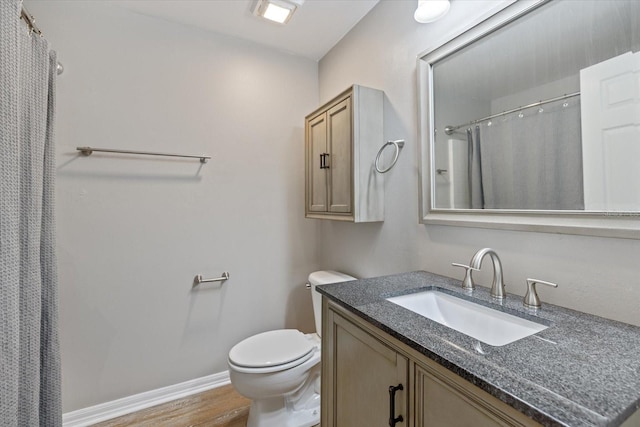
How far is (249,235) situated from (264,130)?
0.77m

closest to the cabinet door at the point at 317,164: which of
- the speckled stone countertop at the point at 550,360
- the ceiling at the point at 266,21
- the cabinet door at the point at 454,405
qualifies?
the ceiling at the point at 266,21

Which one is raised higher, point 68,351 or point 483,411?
point 483,411

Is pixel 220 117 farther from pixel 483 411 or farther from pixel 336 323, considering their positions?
pixel 483 411

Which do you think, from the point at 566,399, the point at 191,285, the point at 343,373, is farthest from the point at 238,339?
the point at 566,399

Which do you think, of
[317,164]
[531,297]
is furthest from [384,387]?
[317,164]

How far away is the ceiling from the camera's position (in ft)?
5.49

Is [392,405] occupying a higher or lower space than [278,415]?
higher

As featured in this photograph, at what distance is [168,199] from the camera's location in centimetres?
181

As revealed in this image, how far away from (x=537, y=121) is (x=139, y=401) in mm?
2438

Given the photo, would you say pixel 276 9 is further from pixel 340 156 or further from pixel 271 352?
pixel 271 352

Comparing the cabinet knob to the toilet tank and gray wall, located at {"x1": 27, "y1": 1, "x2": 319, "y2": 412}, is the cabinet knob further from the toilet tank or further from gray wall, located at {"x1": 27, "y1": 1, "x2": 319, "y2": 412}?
gray wall, located at {"x1": 27, "y1": 1, "x2": 319, "y2": 412}

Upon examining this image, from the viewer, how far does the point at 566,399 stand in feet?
1.52

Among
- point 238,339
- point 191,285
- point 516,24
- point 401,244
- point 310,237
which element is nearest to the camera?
point 516,24

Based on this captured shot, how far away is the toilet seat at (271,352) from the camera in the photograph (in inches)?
54.6
